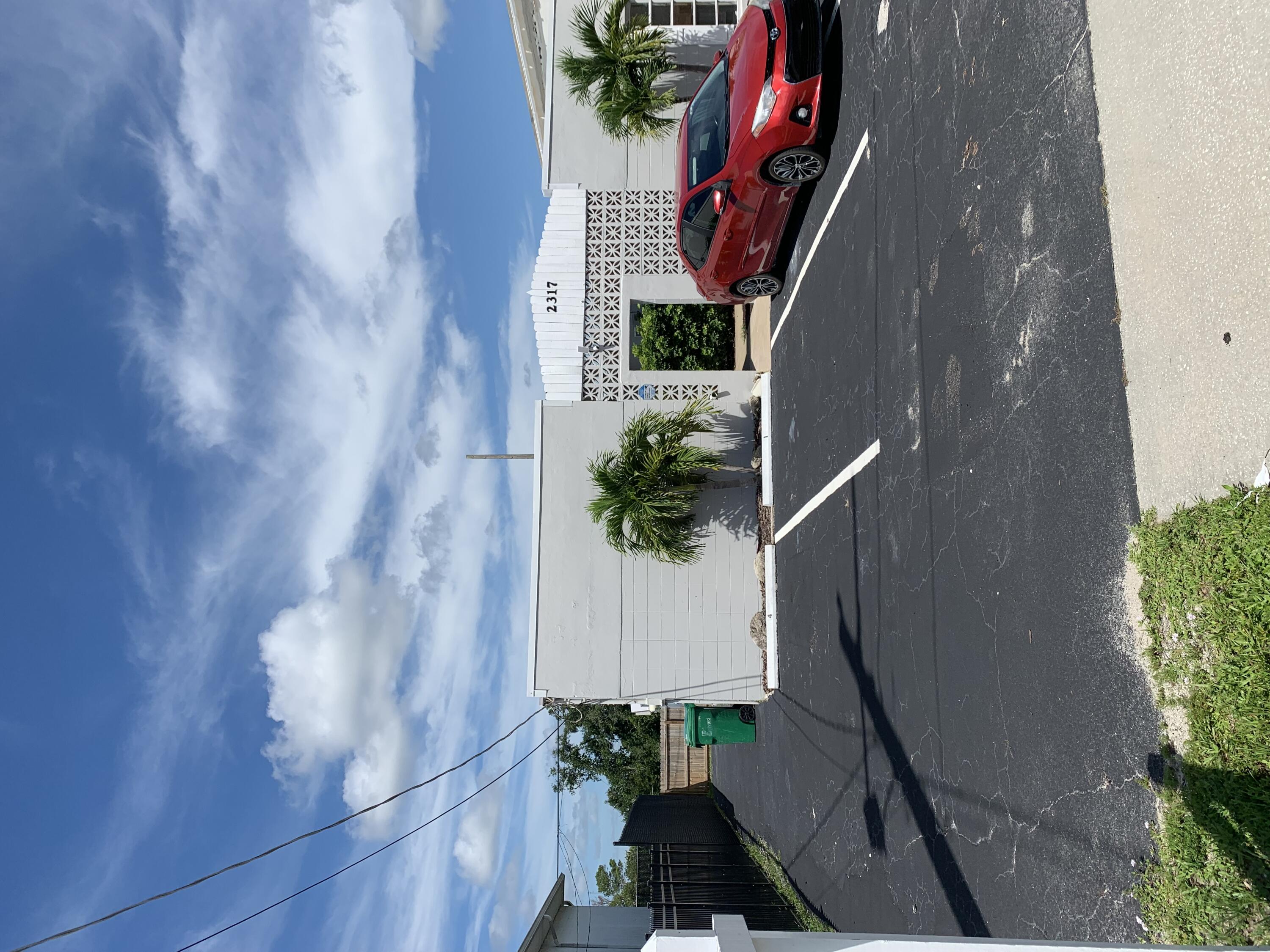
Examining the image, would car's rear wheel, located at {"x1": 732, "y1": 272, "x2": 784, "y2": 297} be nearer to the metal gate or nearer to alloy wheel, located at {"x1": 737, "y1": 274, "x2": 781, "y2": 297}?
alloy wheel, located at {"x1": 737, "y1": 274, "x2": 781, "y2": 297}

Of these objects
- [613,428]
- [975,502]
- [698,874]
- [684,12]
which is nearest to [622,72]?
[684,12]

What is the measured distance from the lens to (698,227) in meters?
9.41

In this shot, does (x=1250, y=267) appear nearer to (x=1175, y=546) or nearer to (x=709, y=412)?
(x=1175, y=546)

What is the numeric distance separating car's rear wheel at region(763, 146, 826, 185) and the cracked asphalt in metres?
0.36

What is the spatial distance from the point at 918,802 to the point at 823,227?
5786 mm

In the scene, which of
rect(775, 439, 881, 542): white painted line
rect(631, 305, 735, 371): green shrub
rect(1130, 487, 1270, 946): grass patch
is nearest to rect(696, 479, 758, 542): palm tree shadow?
rect(775, 439, 881, 542): white painted line

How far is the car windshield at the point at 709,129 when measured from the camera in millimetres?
8508

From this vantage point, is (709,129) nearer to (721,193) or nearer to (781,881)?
(721,193)

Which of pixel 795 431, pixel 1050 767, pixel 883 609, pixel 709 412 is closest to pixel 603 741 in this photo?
pixel 709 412

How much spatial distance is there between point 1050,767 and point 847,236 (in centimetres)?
514

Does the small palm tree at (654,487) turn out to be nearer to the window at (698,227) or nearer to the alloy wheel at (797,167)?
the window at (698,227)

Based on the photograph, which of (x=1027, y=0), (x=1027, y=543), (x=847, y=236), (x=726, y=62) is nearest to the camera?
(x=1027, y=543)

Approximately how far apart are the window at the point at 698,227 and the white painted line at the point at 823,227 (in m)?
1.28

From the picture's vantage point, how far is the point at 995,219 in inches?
167
